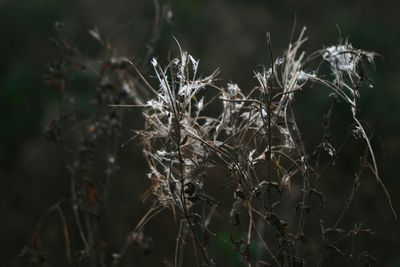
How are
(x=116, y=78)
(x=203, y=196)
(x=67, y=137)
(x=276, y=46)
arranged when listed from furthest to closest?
(x=276, y=46), (x=67, y=137), (x=116, y=78), (x=203, y=196)

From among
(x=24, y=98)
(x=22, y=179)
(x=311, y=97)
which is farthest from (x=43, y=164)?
(x=311, y=97)

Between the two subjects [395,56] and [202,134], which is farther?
[395,56]

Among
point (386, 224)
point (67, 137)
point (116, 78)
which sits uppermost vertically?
point (116, 78)

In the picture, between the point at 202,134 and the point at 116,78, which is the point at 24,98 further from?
the point at 202,134

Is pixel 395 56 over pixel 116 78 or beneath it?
beneath

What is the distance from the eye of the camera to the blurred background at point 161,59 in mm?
5113

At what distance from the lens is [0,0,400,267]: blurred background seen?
16.8 feet

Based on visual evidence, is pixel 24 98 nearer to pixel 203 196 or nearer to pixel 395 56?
pixel 395 56

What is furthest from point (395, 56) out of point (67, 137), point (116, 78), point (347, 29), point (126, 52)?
point (116, 78)

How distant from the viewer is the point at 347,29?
18.7 ft

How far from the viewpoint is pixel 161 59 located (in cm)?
538

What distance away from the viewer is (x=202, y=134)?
1.68 m

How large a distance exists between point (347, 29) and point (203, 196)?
4.37 metres

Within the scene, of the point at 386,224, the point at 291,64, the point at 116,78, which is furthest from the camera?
the point at 386,224
